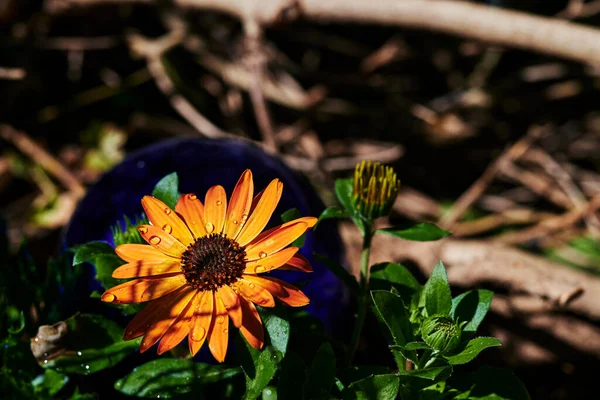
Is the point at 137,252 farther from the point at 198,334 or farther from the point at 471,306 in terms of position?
the point at 471,306

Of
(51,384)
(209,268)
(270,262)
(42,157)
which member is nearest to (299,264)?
(270,262)

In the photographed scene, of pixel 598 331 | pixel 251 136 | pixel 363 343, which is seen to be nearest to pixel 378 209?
pixel 363 343

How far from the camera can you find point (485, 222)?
212 cm

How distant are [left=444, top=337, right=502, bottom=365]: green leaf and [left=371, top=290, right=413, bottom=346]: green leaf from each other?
67 millimetres

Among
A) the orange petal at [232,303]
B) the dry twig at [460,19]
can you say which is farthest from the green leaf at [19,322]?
the dry twig at [460,19]

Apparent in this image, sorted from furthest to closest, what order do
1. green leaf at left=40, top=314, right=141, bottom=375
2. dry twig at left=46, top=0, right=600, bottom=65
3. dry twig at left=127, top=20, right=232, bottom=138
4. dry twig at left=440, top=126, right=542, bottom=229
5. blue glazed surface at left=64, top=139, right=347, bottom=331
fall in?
dry twig at left=127, top=20, right=232, bottom=138, dry twig at left=440, top=126, right=542, bottom=229, dry twig at left=46, top=0, right=600, bottom=65, blue glazed surface at left=64, top=139, right=347, bottom=331, green leaf at left=40, top=314, right=141, bottom=375

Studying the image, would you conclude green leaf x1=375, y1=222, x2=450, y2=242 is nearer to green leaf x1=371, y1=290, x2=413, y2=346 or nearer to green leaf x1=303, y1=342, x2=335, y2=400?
green leaf x1=371, y1=290, x2=413, y2=346

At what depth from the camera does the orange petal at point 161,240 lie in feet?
2.97

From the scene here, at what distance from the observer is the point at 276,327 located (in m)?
0.88

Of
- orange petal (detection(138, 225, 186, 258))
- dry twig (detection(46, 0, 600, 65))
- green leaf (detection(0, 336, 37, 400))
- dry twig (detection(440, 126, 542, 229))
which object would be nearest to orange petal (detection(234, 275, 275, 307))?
orange petal (detection(138, 225, 186, 258))

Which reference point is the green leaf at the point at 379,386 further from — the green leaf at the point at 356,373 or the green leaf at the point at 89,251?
the green leaf at the point at 89,251

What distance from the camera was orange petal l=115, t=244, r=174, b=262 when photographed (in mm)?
878

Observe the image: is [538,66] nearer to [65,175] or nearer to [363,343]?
[363,343]

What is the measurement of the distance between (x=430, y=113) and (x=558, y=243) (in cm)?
64
